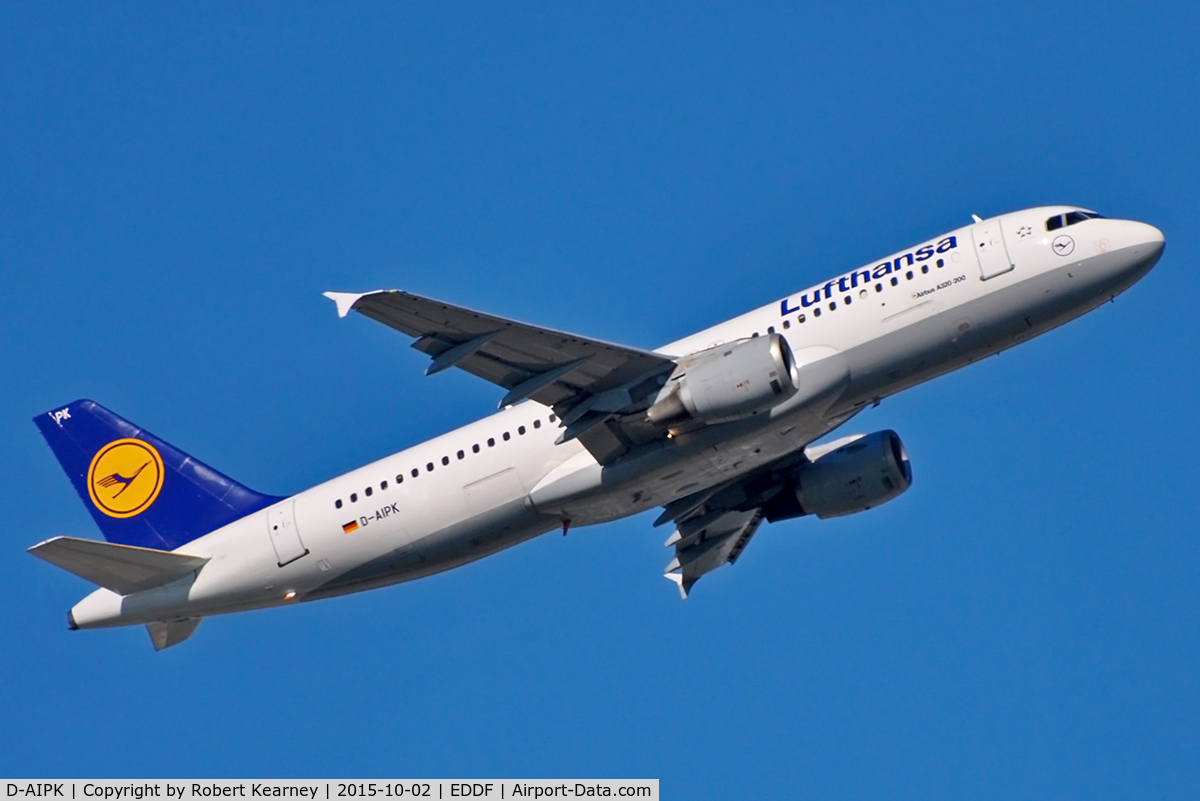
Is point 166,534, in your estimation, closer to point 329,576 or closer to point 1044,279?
point 329,576

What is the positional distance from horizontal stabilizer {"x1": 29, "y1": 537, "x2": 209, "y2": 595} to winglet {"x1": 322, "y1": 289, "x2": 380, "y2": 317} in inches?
460

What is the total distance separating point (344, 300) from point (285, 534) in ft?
36.7

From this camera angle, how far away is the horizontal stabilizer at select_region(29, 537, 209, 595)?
148 feet

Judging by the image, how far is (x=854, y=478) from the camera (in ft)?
162

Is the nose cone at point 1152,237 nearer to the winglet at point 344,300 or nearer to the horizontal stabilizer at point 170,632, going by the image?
the winglet at point 344,300

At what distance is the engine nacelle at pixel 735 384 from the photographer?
138 feet

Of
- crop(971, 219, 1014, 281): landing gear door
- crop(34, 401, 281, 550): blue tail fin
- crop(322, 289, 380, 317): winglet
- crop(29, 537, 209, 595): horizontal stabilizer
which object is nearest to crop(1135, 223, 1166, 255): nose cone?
crop(971, 219, 1014, 281): landing gear door

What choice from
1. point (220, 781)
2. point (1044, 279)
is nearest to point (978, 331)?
point (1044, 279)

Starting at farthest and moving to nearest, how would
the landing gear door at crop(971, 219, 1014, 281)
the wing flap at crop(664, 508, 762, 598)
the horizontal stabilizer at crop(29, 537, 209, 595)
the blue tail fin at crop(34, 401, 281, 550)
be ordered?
the wing flap at crop(664, 508, 762, 598) → the blue tail fin at crop(34, 401, 281, 550) → the horizontal stabilizer at crop(29, 537, 209, 595) → the landing gear door at crop(971, 219, 1014, 281)

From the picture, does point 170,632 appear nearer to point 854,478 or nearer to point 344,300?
point 344,300

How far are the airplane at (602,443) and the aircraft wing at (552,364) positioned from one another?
0.05 metres

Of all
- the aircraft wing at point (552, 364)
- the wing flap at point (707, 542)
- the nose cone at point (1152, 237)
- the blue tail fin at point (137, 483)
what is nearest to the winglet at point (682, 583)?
the wing flap at point (707, 542)

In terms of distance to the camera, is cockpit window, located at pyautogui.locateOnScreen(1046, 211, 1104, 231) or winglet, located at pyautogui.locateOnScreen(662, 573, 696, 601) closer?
cockpit window, located at pyautogui.locateOnScreen(1046, 211, 1104, 231)

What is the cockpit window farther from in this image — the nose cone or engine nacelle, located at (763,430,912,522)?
engine nacelle, located at (763,430,912,522)
